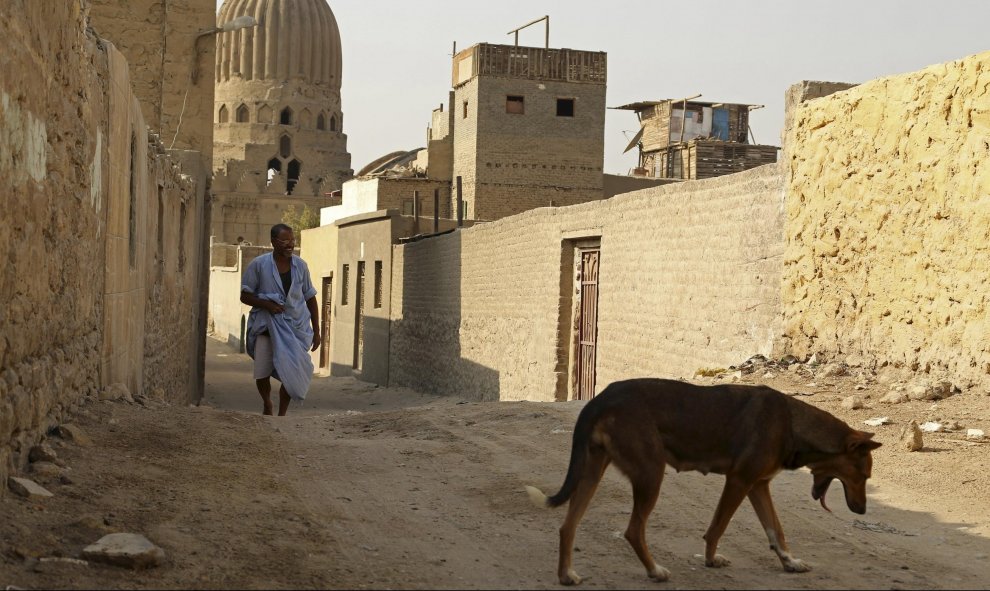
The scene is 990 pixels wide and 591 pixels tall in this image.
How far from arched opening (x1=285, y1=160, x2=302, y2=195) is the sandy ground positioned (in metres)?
54.1

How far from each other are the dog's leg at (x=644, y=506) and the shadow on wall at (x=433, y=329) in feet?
43.5

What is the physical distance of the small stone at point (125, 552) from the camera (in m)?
3.73

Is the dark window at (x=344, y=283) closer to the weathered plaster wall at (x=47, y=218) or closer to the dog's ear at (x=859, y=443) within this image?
the weathered plaster wall at (x=47, y=218)

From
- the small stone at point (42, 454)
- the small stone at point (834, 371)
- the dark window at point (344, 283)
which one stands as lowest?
the small stone at point (42, 454)

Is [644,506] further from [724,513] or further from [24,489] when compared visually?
[24,489]

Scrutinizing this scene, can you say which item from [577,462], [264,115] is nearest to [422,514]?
[577,462]

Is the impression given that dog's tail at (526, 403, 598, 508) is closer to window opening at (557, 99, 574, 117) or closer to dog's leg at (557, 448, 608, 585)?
dog's leg at (557, 448, 608, 585)

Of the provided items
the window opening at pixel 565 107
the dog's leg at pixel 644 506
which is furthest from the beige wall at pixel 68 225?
A: the window opening at pixel 565 107

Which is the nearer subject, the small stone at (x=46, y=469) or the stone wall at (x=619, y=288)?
the small stone at (x=46, y=469)

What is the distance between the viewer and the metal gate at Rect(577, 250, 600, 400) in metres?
14.0

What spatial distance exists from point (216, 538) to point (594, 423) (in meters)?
1.51

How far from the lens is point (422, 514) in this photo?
509 cm

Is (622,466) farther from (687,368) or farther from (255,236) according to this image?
(255,236)

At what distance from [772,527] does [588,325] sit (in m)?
10.1
